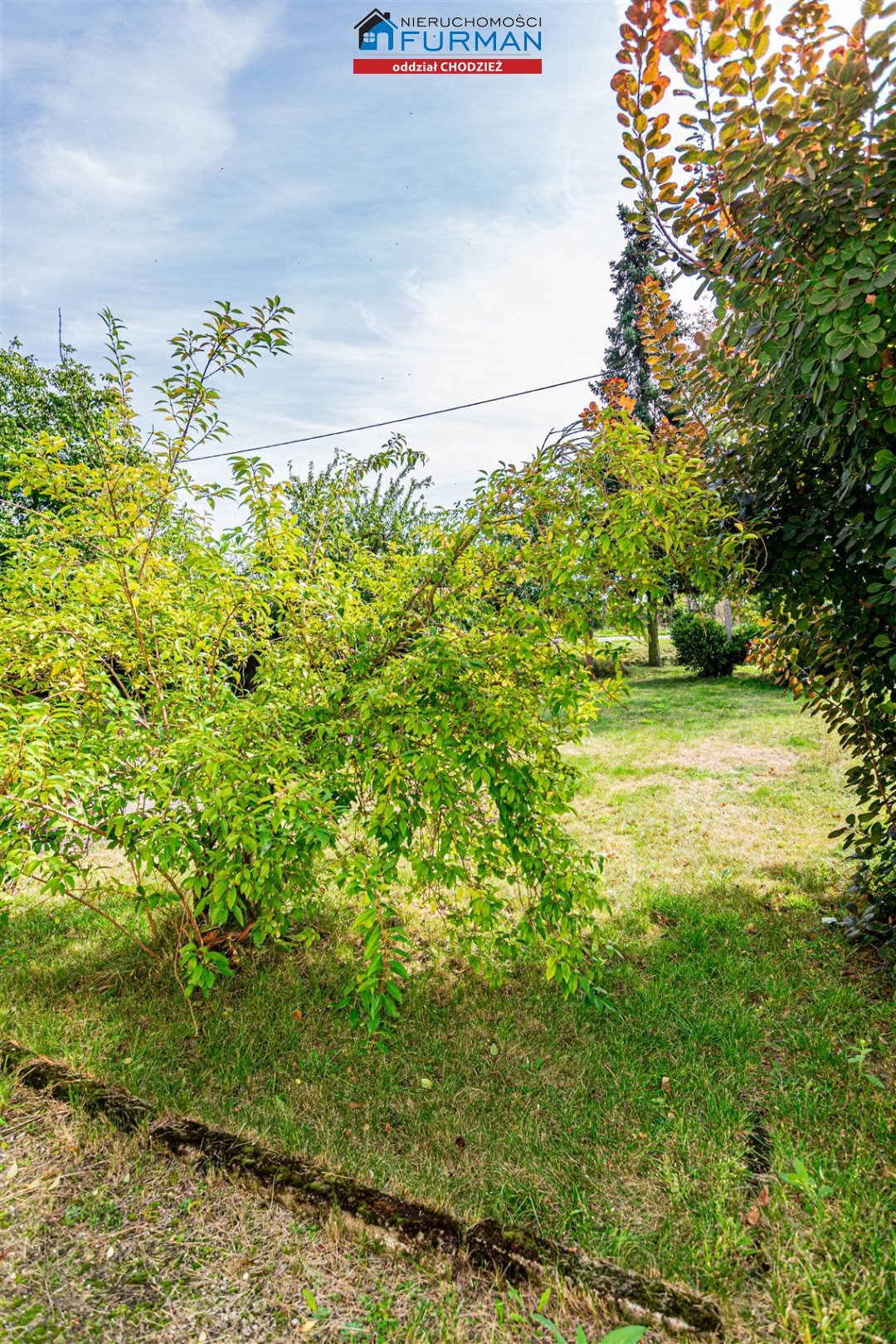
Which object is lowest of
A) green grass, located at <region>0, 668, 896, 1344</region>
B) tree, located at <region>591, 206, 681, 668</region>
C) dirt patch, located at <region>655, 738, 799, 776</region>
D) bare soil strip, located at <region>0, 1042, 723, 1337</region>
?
green grass, located at <region>0, 668, 896, 1344</region>

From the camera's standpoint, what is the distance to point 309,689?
7.65ft

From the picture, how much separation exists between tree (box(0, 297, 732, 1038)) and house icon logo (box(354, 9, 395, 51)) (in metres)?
3.48

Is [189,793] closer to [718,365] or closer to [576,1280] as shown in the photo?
[576,1280]

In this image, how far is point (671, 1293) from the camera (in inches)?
53.7

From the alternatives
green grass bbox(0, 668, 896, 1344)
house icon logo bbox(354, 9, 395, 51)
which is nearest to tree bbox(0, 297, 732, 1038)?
green grass bbox(0, 668, 896, 1344)

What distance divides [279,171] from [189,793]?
5.87m

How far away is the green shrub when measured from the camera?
11.7 m

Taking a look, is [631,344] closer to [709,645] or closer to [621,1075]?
[709,645]

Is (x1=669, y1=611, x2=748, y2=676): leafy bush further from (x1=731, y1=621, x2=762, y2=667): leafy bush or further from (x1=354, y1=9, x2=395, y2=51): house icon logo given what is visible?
(x1=354, y1=9, x2=395, y2=51): house icon logo

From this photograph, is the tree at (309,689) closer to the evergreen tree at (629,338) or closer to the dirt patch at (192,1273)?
the dirt patch at (192,1273)

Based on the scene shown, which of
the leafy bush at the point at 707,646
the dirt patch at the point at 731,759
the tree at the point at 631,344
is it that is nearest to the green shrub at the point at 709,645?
the leafy bush at the point at 707,646

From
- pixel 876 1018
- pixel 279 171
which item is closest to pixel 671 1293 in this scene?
pixel 876 1018

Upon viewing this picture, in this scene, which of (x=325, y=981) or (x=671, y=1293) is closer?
(x=671, y=1293)

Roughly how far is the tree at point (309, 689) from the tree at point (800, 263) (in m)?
0.39
